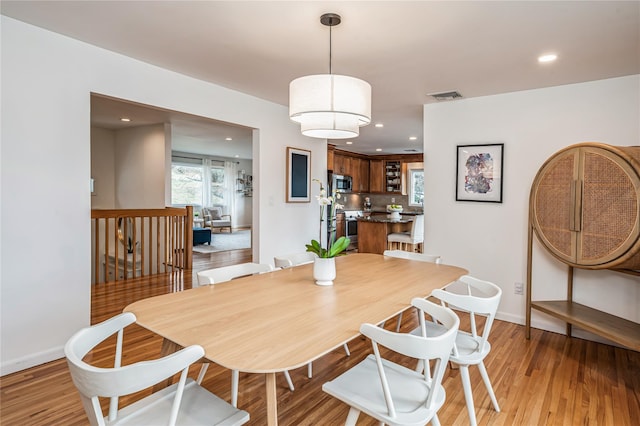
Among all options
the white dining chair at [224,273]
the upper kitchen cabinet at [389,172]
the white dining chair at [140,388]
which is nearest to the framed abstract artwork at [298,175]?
the white dining chair at [224,273]

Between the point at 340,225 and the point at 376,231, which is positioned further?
the point at 340,225

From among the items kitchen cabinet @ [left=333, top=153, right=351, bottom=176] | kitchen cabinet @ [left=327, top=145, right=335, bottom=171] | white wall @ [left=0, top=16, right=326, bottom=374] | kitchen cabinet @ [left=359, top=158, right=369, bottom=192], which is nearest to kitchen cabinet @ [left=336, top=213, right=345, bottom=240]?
kitchen cabinet @ [left=333, top=153, right=351, bottom=176]

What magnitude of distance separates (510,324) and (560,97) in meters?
2.26

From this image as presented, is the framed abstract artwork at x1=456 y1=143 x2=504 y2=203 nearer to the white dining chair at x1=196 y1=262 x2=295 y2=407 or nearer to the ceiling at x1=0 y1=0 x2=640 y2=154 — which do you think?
the ceiling at x1=0 y1=0 x2=640 y2=154

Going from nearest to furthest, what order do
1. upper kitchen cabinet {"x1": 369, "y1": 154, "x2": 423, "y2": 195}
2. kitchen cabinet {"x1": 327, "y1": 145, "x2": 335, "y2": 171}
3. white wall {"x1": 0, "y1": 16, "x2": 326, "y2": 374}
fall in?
white wall {"x1": 0, "y1": 16, "x2": 326, "y2": 374}
kitchen cabinet {"x1": 327, "y1": 145, "x2": 335, "y2": 171}
upper kitchen cabinet {"x1": 369, "y1": 154, "x2": 423, "y2": 195}

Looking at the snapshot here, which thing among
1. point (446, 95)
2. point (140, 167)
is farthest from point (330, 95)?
point (140, 167)

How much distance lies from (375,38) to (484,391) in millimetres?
2439

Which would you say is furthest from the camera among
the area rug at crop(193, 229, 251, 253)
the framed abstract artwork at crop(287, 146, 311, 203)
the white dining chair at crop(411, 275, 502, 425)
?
the area rug at crop(193, 229, 251, 253)

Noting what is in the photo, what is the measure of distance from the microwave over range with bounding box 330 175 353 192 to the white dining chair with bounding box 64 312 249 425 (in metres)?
6.37

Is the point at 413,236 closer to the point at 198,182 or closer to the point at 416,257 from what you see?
the point at 416,257

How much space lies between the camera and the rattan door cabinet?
2.54 m

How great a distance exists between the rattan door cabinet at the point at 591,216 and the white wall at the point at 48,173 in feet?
11.5

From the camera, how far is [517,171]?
366 cm

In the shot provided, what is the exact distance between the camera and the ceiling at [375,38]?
82.4 inches
